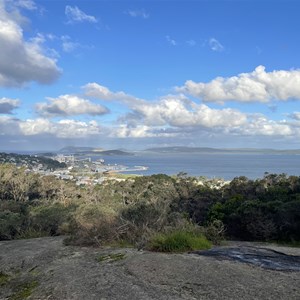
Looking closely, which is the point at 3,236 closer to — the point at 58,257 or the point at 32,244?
the point at 32,244

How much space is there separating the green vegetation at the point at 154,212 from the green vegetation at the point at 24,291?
2432mm

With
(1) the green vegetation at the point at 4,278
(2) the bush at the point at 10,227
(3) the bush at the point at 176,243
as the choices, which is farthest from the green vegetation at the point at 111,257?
(2) the bush at the point at 10,227

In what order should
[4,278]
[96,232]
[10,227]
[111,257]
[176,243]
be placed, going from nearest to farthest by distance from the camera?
[4,278], [111,257], [176,243], [96,232], [10,227]

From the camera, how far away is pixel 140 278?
5258 millimetres

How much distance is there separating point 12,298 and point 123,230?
407 cm

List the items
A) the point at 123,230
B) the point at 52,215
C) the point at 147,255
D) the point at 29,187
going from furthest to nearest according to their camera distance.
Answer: the point at 29,187, the point at 52,215, the point at 123,230, the point at 147,255

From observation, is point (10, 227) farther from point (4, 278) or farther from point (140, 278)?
point (140, 278)

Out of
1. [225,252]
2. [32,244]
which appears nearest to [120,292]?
[225,252]

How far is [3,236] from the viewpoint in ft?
53.3

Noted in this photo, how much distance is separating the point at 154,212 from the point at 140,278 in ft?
21.6

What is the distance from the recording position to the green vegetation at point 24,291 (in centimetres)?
508

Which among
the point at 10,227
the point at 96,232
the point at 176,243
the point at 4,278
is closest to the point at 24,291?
the point at 4,278

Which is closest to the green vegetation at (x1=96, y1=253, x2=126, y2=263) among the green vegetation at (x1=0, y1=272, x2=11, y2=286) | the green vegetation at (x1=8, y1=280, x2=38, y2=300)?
the green vegetation at (x1=8, y1=280, x2=38, y2=300)

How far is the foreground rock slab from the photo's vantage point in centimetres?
460
